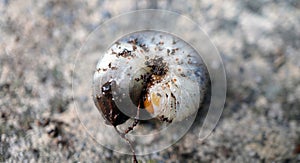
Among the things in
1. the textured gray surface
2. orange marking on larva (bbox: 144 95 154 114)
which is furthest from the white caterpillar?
the textured gray surface

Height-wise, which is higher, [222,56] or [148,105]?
[222,56]

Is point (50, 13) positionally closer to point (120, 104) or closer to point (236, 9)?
point (120, 104)

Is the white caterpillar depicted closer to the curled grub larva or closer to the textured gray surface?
the curled grub larva

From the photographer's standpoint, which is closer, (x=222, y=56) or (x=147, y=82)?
(x=147, y=82)

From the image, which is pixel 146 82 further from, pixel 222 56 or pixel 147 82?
pixel 222 56

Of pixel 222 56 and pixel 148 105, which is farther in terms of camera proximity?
pixel 222 56

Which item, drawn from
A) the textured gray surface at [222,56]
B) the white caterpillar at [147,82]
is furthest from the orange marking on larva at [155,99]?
the textured gray surface at [222,56]

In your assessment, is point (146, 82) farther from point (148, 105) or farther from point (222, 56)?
point (222, 56)

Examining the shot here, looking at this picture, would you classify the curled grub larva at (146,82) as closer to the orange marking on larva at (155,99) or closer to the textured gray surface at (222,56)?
the orange marking on larva at (155,99)

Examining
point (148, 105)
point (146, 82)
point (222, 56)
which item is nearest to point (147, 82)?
point (146, 82)
